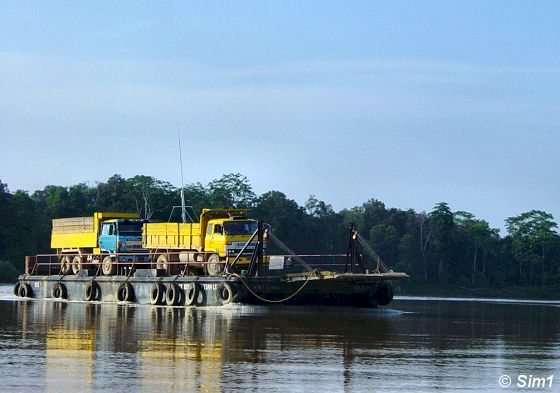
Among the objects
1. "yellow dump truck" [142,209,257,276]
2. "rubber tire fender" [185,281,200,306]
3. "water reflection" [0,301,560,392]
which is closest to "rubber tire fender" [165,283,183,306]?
"rubber tire fender" [185,281,200,306]

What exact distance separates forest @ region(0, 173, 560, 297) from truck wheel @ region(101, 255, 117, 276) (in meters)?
64.9

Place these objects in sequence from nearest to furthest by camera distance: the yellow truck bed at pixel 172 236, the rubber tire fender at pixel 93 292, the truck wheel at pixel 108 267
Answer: the yellow truck bed at pixel 172 236
the rubber tire fender at pixel 93 292
the truck wheel at pixel 108 267

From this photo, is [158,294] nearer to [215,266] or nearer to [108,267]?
[215,266]

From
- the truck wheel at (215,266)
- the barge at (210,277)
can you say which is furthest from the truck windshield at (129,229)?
the truck wheel at (215,266)

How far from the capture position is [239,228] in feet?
179

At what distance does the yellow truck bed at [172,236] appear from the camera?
5656cm

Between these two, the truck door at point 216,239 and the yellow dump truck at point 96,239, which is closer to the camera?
the truck door at point 216,239

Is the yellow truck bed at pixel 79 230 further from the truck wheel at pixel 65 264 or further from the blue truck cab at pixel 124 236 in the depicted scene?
the blue truck cab at pixel 124 236

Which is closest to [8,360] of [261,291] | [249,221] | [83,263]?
[261,291]

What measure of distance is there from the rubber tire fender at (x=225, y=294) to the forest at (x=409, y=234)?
7687cm

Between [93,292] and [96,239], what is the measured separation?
310 centimetres

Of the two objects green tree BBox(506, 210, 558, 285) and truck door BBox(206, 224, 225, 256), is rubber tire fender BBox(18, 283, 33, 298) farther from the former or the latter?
green tree BBox(506, 210, 558, 285)

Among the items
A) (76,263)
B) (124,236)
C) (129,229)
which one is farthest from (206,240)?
(76,263)

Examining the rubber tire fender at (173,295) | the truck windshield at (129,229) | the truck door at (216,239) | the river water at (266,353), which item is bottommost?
the river water at (266,353)
